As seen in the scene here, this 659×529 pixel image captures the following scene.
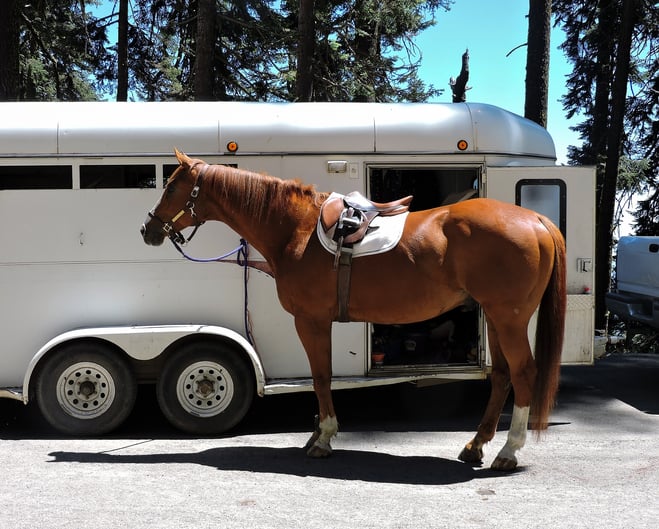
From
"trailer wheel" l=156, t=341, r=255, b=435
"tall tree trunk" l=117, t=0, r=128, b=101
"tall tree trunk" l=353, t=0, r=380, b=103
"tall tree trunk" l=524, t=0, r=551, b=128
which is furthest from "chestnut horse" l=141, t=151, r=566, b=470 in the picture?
"tall tree trunk" l=117, t=0, r=128, b=101

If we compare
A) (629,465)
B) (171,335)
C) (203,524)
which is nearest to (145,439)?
(171,335)

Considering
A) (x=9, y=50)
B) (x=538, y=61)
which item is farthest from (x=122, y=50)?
(x=538, y=61)

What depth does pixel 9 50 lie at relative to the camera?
33.1ft

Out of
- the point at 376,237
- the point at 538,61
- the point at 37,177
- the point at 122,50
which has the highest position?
the point at 122,50

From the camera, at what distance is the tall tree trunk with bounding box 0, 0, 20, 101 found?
392 inches

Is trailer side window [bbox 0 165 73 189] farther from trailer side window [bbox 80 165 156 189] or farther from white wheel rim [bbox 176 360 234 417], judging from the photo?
white wheel rim [bbox 176 360 234 417]

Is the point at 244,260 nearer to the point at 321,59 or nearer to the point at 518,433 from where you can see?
the point at 518,433

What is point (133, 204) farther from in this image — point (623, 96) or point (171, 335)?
point (623, 96)

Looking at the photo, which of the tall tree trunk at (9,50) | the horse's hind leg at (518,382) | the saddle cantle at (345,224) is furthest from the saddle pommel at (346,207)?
the tall tree trunk at (9,50)

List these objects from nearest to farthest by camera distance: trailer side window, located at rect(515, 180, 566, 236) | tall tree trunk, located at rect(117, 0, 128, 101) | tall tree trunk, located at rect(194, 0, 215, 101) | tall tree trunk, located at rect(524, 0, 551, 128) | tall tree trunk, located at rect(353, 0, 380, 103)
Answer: trailer side window, located at rect(515, 180, 566, 236) → tall tree trunk, located at rect(524, 0, 551, 128) → tall tree trunk, located at rect(194, 0, 215, 101) → tall tree trunk, located at rect(353, 0, 380, 103) → tall tree trunk, located at rect(117, 0, 128, 101)

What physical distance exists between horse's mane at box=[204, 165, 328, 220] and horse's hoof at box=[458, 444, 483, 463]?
7.54ft

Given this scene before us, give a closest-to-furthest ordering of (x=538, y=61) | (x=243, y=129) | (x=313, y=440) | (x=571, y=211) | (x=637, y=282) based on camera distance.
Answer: (x=313, y=440), (x=243, y=129), (x=571, y=211), (x=637, y=282), (x=538, y=61)

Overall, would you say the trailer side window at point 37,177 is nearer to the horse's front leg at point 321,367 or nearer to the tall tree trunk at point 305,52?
the horse's front leg at point 321,367

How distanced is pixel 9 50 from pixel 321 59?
598 cm
